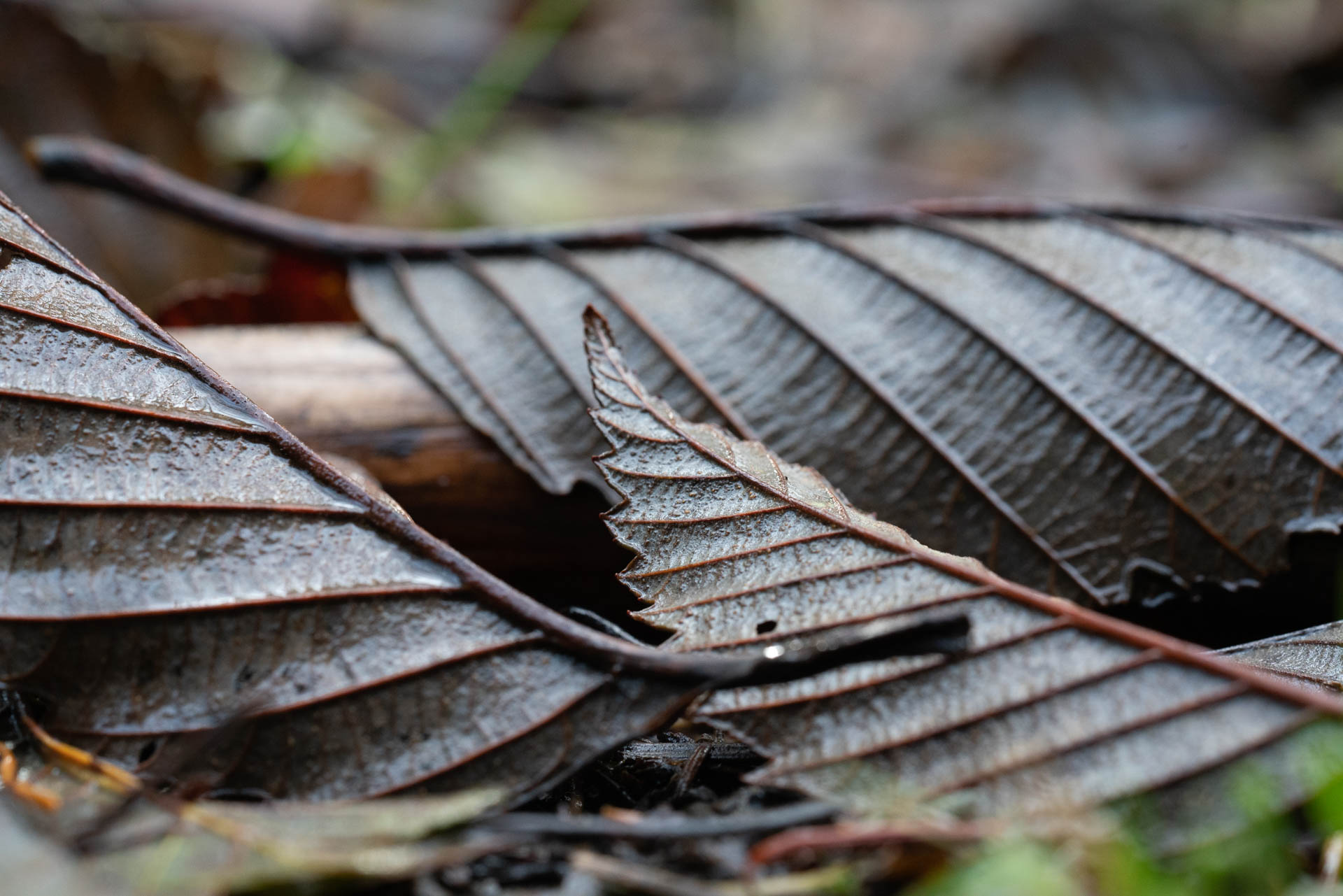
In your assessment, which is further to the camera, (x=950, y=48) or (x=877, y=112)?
(x=950, y=48)

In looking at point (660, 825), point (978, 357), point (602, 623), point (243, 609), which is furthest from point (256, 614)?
point (978, 357)

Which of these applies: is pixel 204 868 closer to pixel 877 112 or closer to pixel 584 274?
pixel 584 274

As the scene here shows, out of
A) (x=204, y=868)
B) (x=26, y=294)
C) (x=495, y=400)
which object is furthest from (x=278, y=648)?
(x=495, y=400)

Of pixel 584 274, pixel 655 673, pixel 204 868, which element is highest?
pixel 584 274

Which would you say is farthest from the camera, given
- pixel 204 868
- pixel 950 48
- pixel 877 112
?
pixel 950 48

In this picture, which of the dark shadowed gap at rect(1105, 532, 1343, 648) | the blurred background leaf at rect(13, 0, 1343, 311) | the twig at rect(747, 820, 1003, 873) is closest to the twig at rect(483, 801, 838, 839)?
the twig at rect(747, 820, 1003, 873)

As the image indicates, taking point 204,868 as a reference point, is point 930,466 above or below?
above

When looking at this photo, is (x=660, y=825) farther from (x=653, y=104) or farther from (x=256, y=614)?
(x=653, y=104)

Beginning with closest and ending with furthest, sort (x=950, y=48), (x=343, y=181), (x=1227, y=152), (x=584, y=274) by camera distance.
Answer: (x=584, y=274), (x=343, y=181), (x=1227, y=152), (x=950, y=48)
